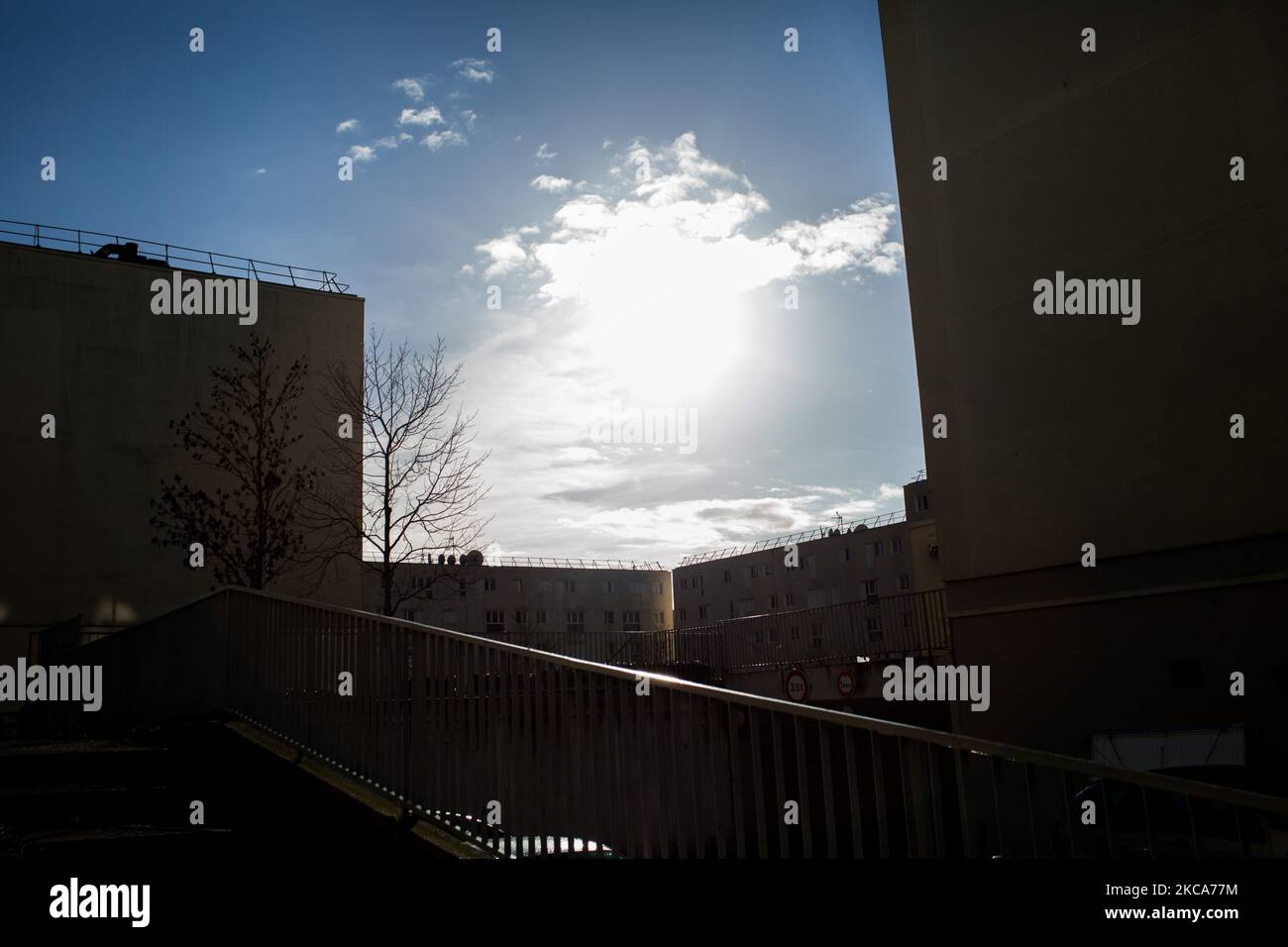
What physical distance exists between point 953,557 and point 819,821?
14510 millimetres

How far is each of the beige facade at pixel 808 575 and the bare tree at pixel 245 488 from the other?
46.9 metres

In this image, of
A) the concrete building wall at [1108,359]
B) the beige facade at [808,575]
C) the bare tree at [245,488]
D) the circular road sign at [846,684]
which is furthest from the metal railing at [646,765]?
the beige facade at [808,575]

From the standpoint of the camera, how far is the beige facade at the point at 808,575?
8125 cm

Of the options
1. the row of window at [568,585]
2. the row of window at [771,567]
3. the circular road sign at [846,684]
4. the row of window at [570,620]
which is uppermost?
the row of window at [771,567]

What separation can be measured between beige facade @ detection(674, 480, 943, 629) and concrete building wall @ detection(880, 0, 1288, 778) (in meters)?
53.7

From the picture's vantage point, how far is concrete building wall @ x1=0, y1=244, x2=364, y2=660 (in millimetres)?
29047

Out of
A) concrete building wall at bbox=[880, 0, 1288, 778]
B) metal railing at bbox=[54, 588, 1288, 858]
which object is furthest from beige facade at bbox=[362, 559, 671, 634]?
metal railing at bbox=[54, 588, 1288, 858]

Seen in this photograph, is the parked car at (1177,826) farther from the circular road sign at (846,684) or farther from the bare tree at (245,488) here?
the circular road sign at (846,684)

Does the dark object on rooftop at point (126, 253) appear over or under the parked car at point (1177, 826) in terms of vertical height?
over

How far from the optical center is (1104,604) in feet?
56.4

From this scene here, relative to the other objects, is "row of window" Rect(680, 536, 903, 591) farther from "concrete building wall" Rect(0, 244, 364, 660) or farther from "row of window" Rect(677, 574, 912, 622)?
"concrete building wall" Rect(0, 244, 364, 660)

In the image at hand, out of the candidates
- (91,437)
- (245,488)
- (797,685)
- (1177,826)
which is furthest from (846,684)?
(91,437)

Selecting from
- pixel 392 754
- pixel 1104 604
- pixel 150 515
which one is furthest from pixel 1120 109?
pixel 150 515
